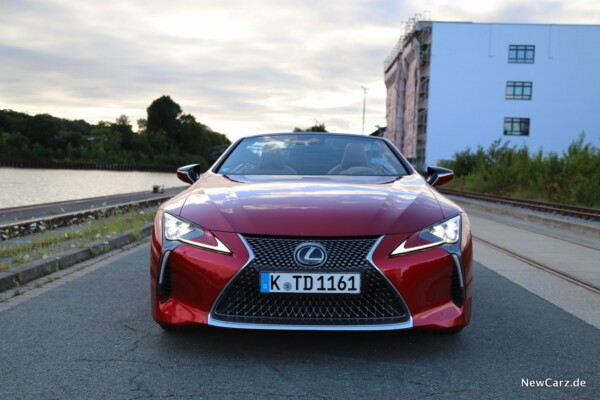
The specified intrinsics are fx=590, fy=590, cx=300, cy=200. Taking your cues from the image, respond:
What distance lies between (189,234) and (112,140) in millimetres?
131527

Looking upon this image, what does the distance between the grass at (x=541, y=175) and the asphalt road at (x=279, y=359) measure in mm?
16936

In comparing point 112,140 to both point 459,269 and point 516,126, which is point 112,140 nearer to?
point 516,126

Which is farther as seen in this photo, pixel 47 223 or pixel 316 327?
pixel 47 223

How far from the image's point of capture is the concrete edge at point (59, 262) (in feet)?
17.0

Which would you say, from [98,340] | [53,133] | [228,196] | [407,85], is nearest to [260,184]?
[228,196]

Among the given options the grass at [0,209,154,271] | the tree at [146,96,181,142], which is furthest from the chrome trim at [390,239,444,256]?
the tree at [146,96,181,142]

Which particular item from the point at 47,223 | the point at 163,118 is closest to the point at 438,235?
the point at 47,223

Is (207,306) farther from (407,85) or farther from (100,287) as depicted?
(407,85)

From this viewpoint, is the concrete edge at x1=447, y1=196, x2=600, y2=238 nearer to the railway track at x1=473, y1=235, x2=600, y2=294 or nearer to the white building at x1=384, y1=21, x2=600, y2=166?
the railway track at x1=473, y1=235, x2=600, y2=294

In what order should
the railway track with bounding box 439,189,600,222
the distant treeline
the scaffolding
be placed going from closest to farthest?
the railway track with bounding box 439,189,600,222
the scaffolding
the distant treeline

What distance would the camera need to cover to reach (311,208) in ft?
11.0

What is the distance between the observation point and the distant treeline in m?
106

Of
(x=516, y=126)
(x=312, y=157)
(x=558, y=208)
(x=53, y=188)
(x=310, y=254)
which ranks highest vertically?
(x=516, y=126)

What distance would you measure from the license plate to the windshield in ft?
5.10
